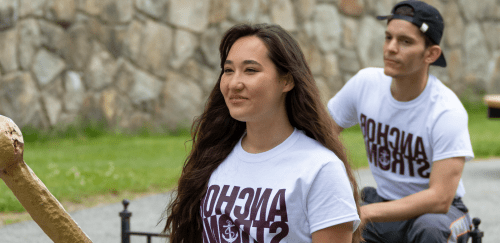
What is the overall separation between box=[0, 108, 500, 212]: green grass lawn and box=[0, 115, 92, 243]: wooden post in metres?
3.52

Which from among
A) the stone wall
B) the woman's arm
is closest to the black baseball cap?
the woman's arm

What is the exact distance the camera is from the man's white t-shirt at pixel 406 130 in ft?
8.38

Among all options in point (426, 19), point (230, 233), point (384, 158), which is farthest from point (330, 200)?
point (426, 19)

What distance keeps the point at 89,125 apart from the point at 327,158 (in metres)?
6.14

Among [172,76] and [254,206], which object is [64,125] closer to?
[172,76]

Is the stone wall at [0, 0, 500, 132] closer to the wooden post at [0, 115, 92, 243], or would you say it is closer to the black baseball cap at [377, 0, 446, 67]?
the black baseball cap at [377, 0, 446, 67]

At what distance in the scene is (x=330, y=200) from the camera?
163 centimetres

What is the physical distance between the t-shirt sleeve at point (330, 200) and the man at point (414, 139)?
2.56 feet

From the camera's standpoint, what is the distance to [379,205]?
2410 millimetres

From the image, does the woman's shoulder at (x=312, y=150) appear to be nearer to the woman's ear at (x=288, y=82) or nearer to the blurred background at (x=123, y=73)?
the woman's ear at (x=288, y=82)

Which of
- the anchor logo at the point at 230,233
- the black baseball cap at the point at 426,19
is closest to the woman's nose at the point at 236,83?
the anchor logo at the point at 230,233

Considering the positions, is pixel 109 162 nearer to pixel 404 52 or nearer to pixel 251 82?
pixel 404 52

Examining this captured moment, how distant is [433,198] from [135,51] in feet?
19.2

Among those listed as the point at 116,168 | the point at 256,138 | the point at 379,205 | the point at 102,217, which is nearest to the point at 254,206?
the point at 256,138
